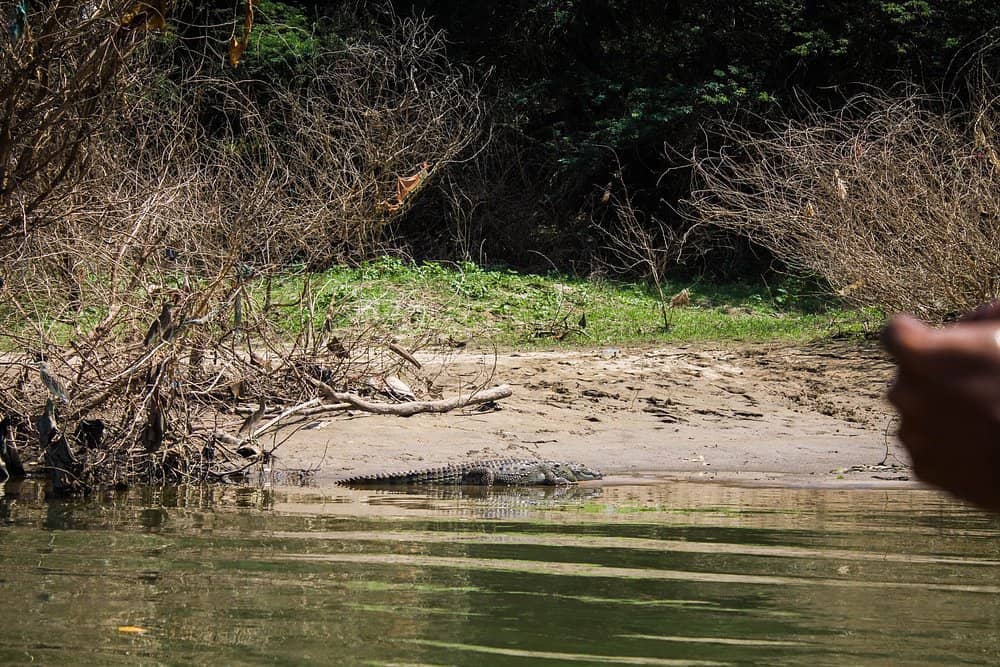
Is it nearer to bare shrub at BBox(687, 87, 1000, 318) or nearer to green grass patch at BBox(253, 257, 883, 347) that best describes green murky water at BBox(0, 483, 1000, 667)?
bare shrub at BBox(687, 87, 1000, 318)

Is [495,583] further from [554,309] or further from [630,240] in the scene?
[630,240]

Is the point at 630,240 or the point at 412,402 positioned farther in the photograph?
the point at 630,240

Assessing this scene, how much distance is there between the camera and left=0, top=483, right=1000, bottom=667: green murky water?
358 cm

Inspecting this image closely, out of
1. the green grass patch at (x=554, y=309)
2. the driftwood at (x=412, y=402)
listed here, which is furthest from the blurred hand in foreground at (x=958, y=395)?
the green grass patch at (x=554, y=309)

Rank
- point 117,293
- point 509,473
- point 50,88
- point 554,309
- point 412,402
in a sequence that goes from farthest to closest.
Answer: point 554,309
point 412,402
point 509,473
point 117,293
point 50,88

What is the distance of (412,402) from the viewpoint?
1030 cm

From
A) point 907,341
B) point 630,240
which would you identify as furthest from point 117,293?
point 630,240

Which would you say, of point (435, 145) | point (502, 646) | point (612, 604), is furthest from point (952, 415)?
point (435, 145)

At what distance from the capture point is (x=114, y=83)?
7629 millimetres

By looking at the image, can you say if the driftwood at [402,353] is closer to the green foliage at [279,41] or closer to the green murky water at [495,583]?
the green murky water at [495,583]

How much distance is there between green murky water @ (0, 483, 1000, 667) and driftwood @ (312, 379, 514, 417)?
8.06 ft

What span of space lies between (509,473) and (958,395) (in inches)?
313

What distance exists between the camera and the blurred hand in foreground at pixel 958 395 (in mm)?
821

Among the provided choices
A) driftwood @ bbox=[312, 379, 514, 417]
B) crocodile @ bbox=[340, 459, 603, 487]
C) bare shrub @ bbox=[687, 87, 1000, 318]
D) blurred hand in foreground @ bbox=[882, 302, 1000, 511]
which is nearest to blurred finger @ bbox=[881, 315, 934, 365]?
blurred hand in foreground @ bbox=[882, 302, 1000, 511]
